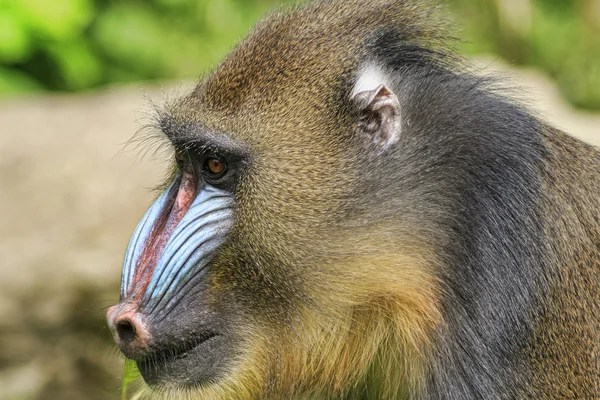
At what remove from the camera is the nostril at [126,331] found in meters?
3.34

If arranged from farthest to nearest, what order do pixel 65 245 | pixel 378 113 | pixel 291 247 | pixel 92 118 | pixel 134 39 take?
1. pixel 134 39
2. pixel 92 118
3. pixel 65 245
4. pixel 378 113
5. pixel 291 247

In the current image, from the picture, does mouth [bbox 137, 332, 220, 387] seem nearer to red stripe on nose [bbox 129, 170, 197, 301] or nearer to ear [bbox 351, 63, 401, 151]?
red stripe on nose [bbox 129, 170, 197, 301]

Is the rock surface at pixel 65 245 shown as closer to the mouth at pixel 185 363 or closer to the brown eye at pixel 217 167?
the brown eye at pixel 217 167

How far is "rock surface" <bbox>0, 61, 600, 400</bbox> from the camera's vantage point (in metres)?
6.96

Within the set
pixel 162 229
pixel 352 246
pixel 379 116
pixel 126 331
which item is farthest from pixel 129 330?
pixel 379 116

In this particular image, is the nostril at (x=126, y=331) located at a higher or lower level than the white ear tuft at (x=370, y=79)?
lower

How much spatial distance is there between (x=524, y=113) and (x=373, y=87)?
637 millimetres

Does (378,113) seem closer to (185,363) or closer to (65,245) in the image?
(185,363)

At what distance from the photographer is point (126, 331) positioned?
338 centimetres

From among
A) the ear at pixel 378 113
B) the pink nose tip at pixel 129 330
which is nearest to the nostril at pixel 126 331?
the pink nose tip at pixel 129 330

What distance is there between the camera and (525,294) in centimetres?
345

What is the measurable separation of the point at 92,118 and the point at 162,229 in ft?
17.8

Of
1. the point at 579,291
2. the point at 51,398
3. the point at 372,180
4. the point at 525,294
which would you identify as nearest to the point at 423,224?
the point at 372,180

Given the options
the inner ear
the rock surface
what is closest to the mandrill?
the inner ear
